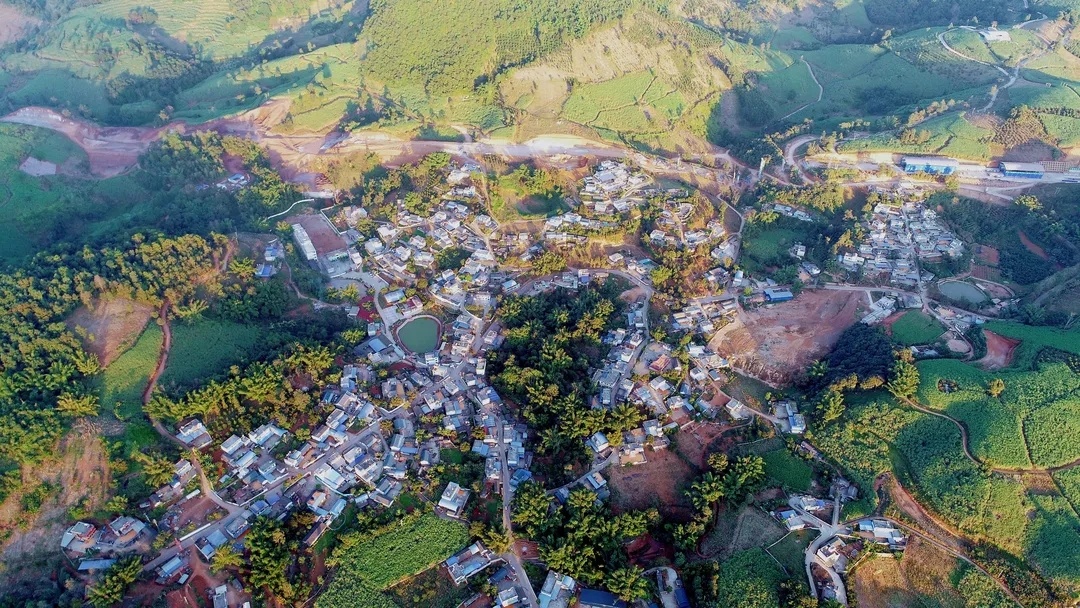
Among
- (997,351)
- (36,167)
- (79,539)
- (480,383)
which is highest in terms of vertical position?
(36,167)

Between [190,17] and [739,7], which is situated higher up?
[190,17]

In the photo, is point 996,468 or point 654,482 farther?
point 654,482

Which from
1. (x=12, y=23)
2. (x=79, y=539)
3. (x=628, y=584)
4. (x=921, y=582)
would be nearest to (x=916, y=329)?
(x=921, y=582)

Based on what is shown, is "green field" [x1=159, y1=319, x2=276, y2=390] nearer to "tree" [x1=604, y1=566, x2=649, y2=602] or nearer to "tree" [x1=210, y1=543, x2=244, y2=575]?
"tree" [x1=210, y1=543, x2=244, y2=575]

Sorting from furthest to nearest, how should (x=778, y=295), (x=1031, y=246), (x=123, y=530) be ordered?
(x=1031, y=246)
(x=778, y=295)
(x=123, y=530)

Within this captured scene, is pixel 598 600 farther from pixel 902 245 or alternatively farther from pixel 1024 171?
pixel 1024 171

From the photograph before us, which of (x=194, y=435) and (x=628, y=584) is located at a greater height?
(x=194, y=435)

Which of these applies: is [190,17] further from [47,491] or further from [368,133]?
[47,491]

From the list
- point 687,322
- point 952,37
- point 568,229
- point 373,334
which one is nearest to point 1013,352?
point 687,322
